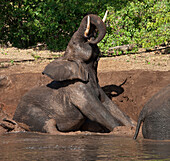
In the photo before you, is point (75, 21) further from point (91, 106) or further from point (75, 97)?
point (91, 106)

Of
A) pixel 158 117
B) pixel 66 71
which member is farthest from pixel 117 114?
pixel 158 117

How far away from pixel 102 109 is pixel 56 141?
5.93ft

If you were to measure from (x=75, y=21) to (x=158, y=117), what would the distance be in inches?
417

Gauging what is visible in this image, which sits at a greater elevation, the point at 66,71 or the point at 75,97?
the point at 66,71

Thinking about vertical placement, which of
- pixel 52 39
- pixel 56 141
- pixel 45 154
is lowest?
pixel 52 39

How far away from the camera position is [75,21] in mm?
16625

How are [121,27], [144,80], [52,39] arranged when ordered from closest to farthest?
[144,80]
[121,27]
[52,39]

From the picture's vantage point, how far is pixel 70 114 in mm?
8477

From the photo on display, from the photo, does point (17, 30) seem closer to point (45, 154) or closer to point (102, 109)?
point (102, 109)

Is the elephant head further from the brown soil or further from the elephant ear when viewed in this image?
the brown soil

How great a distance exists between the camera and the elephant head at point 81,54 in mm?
8422

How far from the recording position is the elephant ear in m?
8.42

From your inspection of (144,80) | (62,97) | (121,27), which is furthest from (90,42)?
(121,27)

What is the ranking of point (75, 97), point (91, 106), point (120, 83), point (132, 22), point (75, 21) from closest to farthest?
point (91, 106)
point (75, 97)
point (120, 83)
point (132, 22)
point (75, 21)
